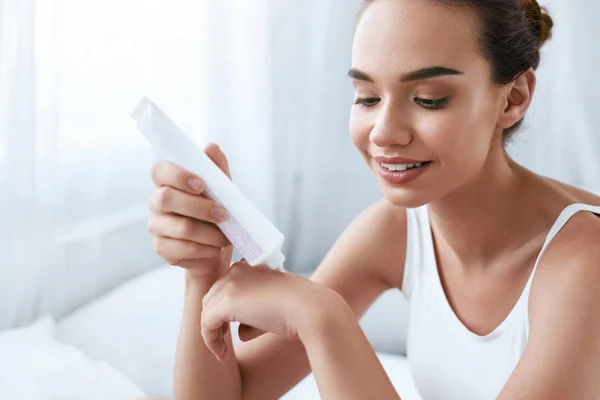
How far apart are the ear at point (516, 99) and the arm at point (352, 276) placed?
22 cm

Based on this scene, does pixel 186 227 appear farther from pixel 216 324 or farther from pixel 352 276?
pixel 352 276

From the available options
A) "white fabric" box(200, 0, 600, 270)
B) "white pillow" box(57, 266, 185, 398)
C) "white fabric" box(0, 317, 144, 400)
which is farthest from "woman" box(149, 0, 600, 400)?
"white fabric" box(200, 0, 600, 270)

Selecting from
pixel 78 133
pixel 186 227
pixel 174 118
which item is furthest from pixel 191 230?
pixel 174 118

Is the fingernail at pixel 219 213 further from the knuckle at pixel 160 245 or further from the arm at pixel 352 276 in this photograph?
the arm at pixel 352 276

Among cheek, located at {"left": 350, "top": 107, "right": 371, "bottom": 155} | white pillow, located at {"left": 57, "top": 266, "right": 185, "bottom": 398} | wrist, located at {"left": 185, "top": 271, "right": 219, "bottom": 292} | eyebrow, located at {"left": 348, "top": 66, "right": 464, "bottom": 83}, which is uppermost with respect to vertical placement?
eyebrow, located at {"left": 348, "top": 66, "right": 464, "bottom": 83}

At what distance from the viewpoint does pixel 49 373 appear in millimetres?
946

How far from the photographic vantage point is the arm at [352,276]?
33.4 inches

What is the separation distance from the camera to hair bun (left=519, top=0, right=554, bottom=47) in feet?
2.39

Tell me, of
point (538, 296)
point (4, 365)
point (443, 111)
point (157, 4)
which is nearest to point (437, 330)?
point (538, 296)

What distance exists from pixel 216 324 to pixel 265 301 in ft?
0.17

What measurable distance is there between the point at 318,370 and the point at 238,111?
87cm

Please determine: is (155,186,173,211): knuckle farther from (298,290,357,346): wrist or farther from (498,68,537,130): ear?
(498,68,537,130): ear

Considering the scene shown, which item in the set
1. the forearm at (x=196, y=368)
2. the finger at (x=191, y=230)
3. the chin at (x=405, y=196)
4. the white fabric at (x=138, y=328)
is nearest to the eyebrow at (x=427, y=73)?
the chin at (x=405, y=196)

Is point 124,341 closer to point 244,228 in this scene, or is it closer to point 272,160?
point 272,160
